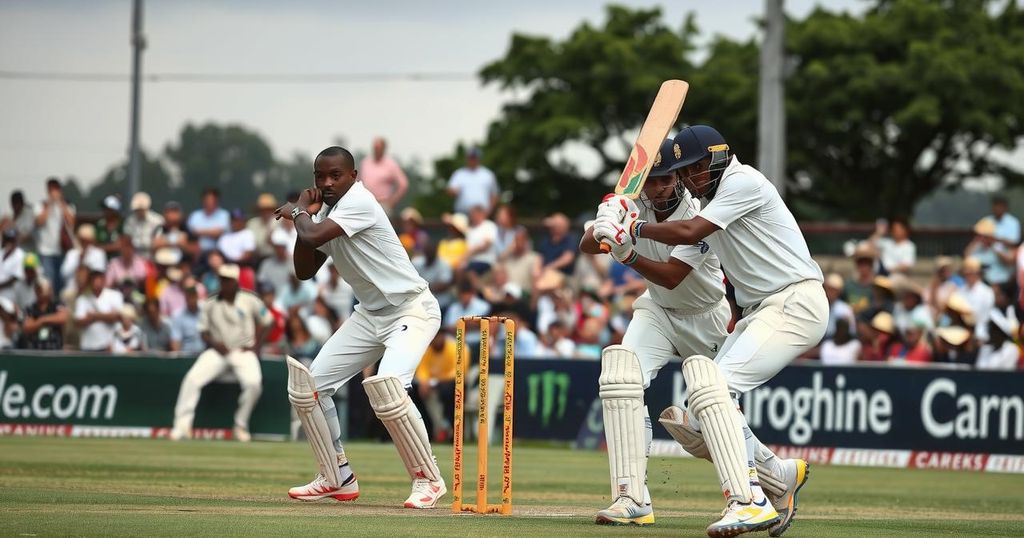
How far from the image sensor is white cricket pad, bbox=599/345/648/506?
841 centimetres

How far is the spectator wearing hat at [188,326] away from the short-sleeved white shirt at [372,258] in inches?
417

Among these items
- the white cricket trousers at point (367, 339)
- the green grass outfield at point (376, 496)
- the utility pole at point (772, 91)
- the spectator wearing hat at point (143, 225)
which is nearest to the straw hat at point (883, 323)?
the green grass outfield at point (376, 496)

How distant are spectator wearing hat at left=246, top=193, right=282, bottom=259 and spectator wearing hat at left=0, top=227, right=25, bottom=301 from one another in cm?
314

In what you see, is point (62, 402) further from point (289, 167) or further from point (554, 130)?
point (554, 130)

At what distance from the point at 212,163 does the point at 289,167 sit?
1.85m

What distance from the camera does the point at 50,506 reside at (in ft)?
28.4

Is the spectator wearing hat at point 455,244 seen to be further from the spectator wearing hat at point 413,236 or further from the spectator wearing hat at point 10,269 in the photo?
the spectator wearing hat at point 10,269

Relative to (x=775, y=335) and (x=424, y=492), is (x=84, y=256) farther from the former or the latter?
(x=775, y=335)

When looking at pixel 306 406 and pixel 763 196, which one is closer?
pixel 763 196

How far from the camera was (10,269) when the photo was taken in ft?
67.4

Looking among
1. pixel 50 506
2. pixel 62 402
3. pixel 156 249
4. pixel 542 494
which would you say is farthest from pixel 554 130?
pixel 50 506

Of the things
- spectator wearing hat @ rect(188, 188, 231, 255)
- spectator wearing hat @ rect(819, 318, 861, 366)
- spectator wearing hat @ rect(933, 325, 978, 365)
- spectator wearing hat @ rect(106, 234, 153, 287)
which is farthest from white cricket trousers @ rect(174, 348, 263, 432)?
spectator wearing hat @ rect(933, 325, 978, 365)

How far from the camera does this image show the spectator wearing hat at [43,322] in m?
19.7

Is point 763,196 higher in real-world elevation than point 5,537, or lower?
higher
